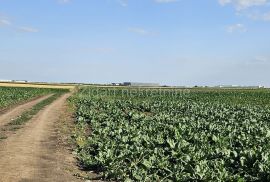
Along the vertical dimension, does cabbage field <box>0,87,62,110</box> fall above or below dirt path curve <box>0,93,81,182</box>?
above

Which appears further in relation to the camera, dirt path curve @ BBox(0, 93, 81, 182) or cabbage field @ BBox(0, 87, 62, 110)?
cabbage field @ BBox(0, 87, 62, 110)

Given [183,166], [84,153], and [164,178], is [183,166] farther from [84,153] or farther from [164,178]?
[84,153]

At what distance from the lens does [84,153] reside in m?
17.2

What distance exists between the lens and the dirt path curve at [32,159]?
13.0m

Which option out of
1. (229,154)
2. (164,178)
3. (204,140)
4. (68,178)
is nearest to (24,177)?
(68,178)

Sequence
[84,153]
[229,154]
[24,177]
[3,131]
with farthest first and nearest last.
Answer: [3,131] → [84,153] → [229,154] → [24,177]

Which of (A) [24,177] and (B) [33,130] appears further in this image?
(B) [33,130]

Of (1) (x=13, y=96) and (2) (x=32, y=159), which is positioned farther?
(1) (x=13, y=96)

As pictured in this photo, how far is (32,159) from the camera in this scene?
50.6ft

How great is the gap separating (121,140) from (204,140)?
133 inches

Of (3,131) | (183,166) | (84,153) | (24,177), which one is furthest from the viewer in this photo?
(3,131)

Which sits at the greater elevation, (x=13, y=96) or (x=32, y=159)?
(x=13, y=96)

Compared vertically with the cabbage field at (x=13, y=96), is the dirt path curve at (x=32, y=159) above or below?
below

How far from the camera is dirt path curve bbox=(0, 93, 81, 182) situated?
1305cm
